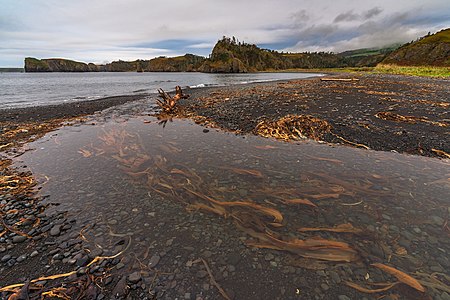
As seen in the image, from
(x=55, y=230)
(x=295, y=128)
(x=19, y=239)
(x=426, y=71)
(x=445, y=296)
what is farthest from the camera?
(x=426, y=71)

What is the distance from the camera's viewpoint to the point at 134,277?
12.0 feet

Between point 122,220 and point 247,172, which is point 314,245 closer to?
point 247,172

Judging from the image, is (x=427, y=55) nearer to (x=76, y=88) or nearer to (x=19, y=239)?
(x=76, y=88)

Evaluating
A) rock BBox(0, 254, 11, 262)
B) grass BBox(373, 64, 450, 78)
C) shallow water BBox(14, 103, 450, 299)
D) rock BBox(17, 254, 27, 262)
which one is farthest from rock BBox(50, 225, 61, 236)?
grass BBox(373, 64, 450, 78)

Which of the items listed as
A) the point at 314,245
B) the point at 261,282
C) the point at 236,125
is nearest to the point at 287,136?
the point at 236,125

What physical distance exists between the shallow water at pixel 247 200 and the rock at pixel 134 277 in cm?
13

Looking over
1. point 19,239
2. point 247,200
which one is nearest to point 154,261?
point 247,200

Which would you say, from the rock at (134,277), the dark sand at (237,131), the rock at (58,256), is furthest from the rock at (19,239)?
the rock at (134,277)

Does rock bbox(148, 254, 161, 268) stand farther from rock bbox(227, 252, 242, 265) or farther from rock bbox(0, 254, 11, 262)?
rock bbox(0, 254, 11, 262)

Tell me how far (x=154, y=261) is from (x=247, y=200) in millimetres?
2828

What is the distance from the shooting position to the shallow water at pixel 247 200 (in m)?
3.93

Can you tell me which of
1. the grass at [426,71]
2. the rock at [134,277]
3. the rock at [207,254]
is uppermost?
the grass at [426,71]

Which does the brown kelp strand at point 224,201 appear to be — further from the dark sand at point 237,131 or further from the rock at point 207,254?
the rock at point 207,254

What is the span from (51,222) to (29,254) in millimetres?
1001
